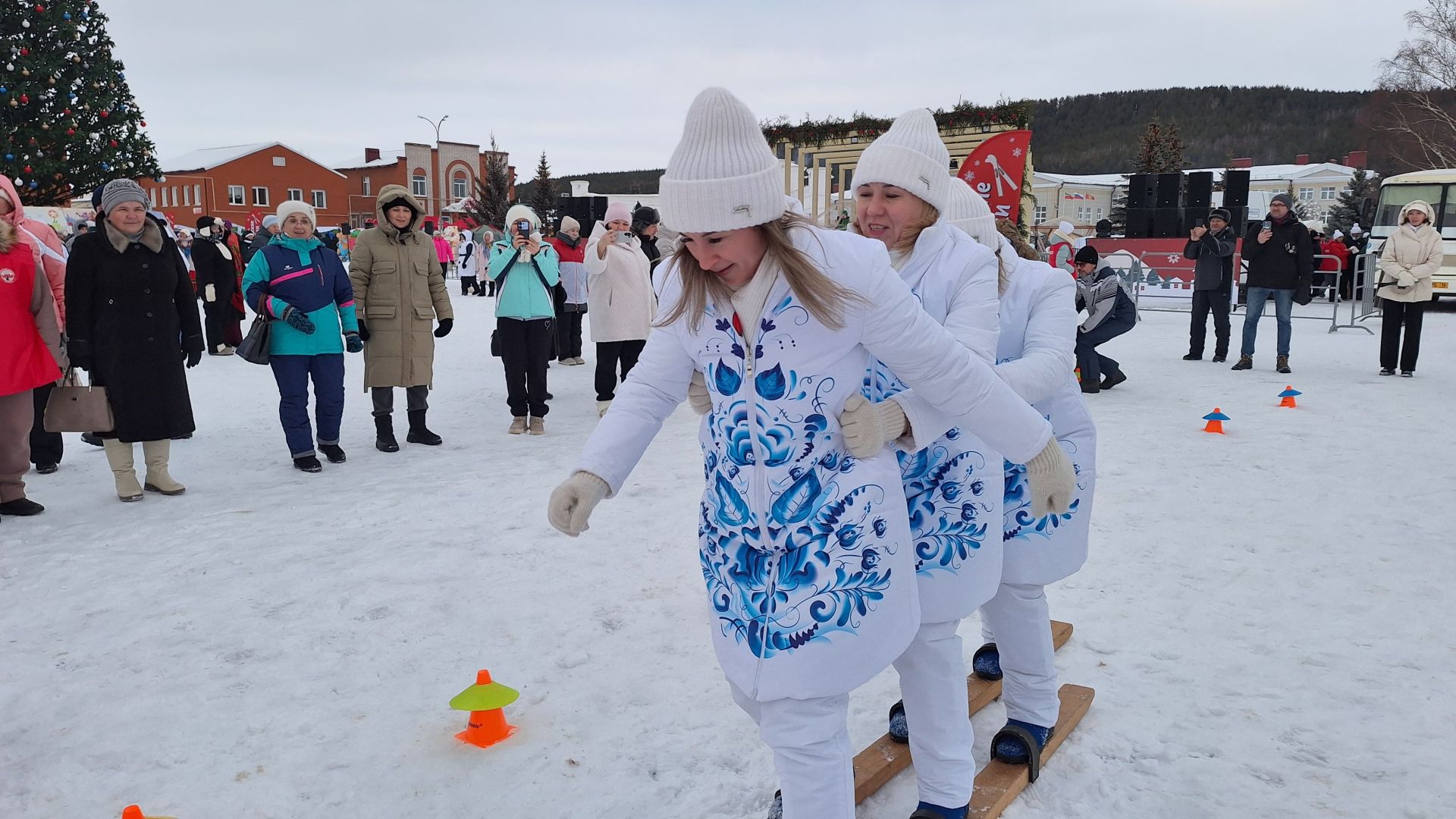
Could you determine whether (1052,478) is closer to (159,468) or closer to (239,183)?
(159,468)

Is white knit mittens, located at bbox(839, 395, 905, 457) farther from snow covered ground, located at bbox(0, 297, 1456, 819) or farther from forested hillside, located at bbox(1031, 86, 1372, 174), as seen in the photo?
forested hillside, located at bbox(1031, 86, 1372, 174)

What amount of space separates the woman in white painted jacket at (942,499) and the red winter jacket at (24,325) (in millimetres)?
5289

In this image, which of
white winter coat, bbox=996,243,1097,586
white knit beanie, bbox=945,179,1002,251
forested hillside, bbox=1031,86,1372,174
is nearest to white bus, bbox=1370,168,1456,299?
white winter coat, bbox=996,243,1097,586

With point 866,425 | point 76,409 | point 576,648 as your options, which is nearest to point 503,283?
point 76,409

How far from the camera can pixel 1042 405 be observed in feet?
8.79

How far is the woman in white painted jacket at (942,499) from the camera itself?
7.08ft

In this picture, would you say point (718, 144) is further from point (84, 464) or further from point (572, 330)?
point (572, 330)

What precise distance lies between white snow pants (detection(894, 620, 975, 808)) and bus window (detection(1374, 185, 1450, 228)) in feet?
72.6

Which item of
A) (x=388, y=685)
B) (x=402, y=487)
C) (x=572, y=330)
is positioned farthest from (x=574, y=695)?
(x=572, y=330)

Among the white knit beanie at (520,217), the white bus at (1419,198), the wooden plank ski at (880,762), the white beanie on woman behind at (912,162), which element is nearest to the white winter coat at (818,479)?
the white beanie on woman behind at (912,162)

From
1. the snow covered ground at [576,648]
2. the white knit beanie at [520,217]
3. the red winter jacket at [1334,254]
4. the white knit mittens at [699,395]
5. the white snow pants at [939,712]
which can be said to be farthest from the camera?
the red winter jacket at [1334,254]

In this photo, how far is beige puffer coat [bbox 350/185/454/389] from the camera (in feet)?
22.4

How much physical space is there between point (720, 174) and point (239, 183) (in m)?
65.4

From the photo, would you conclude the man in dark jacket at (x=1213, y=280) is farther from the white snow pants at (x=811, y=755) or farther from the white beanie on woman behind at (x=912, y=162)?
the white snow pants at (x=811, y=755)
